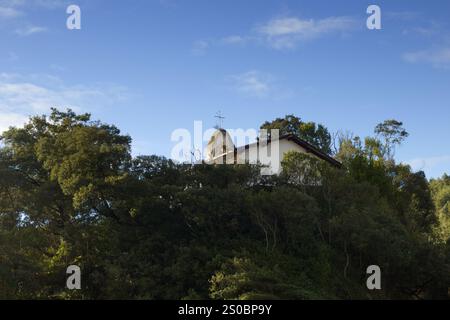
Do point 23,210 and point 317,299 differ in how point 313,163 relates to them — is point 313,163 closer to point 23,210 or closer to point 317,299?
point 317,299

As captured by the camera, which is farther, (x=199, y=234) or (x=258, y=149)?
(x=258, y=149)

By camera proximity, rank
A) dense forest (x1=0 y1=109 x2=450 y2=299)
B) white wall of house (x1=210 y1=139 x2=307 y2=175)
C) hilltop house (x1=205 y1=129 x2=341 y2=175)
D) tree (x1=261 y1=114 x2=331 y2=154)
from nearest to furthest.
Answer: dense forest (x1=0 y1=109 x2=450 y2=299) < white wall of house (x1=210 y1=139 x2=307 y2=175) < hilltop house (x1=205 y1=129 x2=341 y2=175) < tree (x1=261 y1=114 x2=331 y2=154)

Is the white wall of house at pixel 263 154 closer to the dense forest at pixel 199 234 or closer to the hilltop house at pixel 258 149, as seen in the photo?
the hilltop house at pixel 258 149

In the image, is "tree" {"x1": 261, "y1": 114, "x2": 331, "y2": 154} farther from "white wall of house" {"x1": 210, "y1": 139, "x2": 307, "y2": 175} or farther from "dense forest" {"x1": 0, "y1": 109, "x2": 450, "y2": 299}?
"dense forest" {"x1": 0, "y1": 109, "x2": 450, "y2": 299}

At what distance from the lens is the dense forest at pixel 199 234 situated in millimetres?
20391

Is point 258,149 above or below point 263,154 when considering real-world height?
above

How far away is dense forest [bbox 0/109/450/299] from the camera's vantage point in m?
20.4

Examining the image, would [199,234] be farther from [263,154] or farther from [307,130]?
[307,130]

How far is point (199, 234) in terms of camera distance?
73.7ft

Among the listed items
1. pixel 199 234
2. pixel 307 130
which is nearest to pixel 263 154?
pixel 199 234

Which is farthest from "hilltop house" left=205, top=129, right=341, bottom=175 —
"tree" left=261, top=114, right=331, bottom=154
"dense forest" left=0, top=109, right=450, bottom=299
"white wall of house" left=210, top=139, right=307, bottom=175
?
"tree" left=261, top=114, right=331, bottom=154

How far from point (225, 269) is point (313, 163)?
7.69 meters

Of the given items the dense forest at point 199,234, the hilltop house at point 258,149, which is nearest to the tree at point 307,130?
the hilltop house at point 258,149

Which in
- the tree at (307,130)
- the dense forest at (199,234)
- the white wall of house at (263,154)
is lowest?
the dense forest at (199,234)
